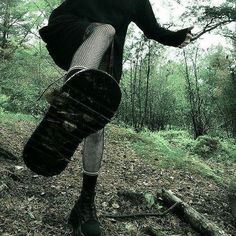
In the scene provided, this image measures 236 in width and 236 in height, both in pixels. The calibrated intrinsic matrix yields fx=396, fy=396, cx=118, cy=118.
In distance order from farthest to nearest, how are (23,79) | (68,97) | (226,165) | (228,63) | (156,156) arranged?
(228,63), (23,79), (226,165), (156,156), (68,97)

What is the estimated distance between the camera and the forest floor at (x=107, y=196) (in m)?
2.71

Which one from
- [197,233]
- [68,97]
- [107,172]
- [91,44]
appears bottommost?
[197,233]

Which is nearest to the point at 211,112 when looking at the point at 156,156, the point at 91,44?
the point at 156,156

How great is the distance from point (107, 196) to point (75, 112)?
1908 mm

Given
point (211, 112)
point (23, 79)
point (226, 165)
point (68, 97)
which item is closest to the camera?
point (68, 97)

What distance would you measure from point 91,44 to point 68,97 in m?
0.35

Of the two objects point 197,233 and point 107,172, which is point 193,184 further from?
point 197,233

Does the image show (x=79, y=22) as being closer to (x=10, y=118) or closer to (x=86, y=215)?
(x=86, y=215)

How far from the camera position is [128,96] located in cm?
1540

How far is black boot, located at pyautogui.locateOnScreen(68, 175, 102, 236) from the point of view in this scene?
97.0 inches

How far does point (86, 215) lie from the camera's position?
252 cm

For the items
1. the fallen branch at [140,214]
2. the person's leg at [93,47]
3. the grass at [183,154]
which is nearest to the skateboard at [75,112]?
the person's leg at [93,47]

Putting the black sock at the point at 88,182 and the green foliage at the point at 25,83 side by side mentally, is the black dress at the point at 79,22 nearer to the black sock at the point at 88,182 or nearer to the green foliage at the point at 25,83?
the black sock at the point at 88,182

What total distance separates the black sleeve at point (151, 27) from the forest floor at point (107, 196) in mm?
1431
